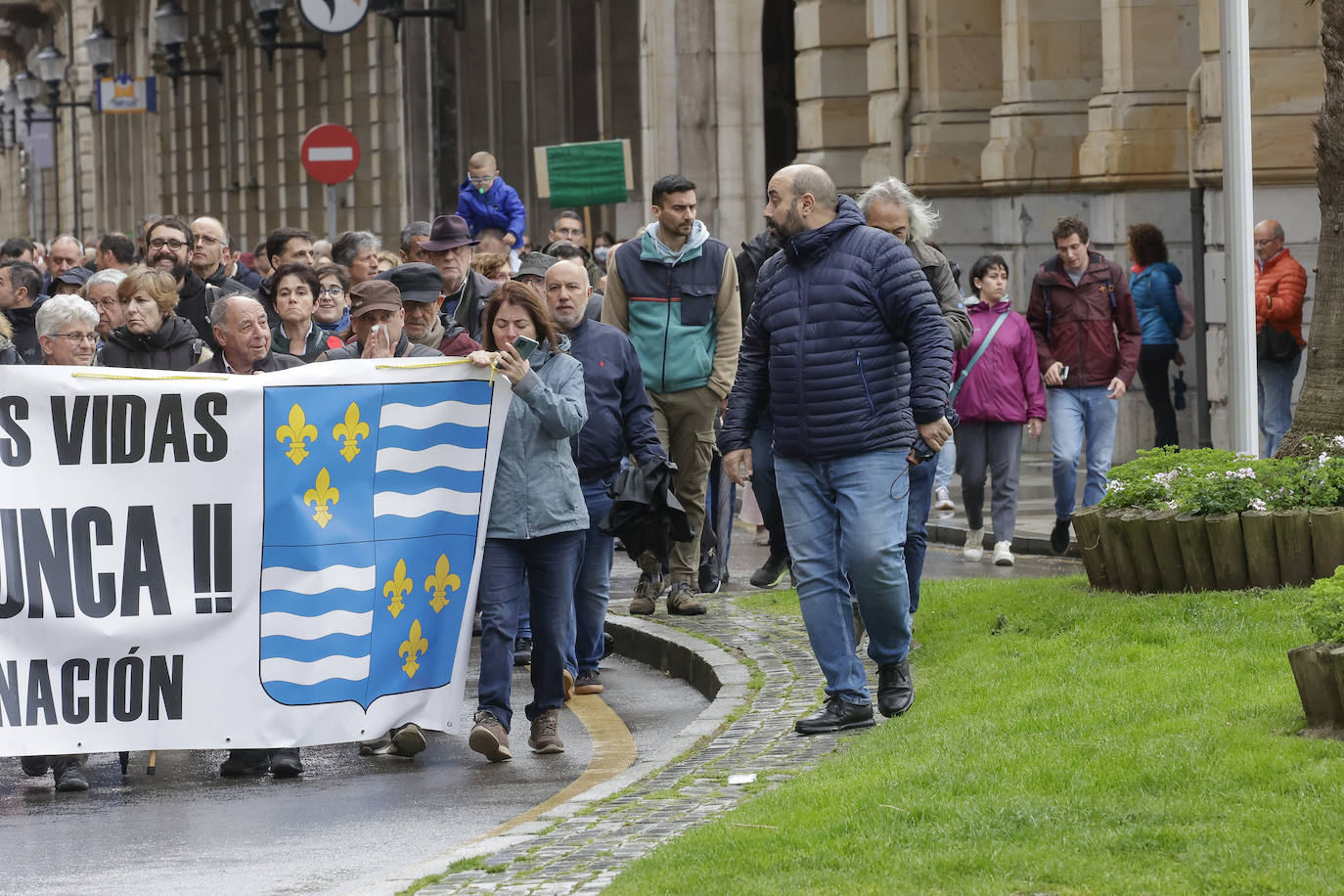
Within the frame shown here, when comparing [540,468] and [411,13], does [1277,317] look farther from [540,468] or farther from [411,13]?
[411,13]

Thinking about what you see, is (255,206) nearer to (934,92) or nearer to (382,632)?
(934,92)

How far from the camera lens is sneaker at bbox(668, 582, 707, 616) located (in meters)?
12.1

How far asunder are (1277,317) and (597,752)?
8.80m

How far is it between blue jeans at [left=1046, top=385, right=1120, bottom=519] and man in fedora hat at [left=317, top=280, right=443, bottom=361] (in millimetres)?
5901

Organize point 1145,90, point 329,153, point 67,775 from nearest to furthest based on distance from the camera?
point 67,775 → point 1145,90 → point 329,153

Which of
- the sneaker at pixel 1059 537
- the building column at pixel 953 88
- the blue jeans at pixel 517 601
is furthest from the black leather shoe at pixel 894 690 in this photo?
the building column at pixel 953 88

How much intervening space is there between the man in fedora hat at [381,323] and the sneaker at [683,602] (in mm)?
2910

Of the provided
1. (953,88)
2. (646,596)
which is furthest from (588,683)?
(953,88)

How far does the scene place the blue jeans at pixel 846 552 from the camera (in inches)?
339

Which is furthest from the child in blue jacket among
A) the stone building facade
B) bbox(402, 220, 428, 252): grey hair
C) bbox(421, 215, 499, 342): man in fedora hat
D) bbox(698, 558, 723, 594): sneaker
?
the stone building facade

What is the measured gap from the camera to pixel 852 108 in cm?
2711

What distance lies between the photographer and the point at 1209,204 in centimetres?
1828

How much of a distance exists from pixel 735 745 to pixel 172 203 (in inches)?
2190

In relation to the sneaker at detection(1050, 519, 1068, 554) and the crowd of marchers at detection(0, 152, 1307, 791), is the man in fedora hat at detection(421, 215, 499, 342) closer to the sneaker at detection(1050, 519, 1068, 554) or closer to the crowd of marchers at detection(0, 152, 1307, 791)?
the crowd of marchers at detection(0, 152, 1307, 791)
